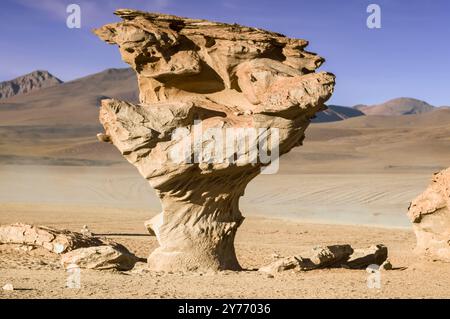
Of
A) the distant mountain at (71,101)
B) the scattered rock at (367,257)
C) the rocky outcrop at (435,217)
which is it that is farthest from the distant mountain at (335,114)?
the rocky outcrop at (435,217)

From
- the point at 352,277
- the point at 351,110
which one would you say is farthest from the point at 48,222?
the point at 351,110

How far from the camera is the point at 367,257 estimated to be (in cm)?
1135

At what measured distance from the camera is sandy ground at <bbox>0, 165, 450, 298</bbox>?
25.5ft

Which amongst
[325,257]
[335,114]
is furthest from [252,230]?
[335,114]

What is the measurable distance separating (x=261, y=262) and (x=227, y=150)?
4.19 metres

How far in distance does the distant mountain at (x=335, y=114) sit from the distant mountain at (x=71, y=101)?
36629 mm

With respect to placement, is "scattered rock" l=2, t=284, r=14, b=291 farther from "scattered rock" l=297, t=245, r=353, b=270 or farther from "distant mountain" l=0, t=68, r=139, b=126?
"distant mountain" l=0, t=68, r=139, b=126

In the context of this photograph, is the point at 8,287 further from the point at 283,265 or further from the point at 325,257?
the point at 325,257

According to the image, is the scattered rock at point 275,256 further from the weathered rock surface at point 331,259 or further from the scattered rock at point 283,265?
the scattered rock at point 283,265

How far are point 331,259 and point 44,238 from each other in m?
4.73

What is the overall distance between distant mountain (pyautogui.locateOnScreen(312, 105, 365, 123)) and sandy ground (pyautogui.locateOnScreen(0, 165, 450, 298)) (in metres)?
98.0

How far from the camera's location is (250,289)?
7.77m

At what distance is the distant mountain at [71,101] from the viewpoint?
110 metres

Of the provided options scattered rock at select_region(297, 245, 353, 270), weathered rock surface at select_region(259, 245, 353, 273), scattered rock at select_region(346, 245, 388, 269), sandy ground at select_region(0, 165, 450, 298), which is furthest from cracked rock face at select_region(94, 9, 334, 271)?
scattered rock at select_region(346, 245, 388, 269)
